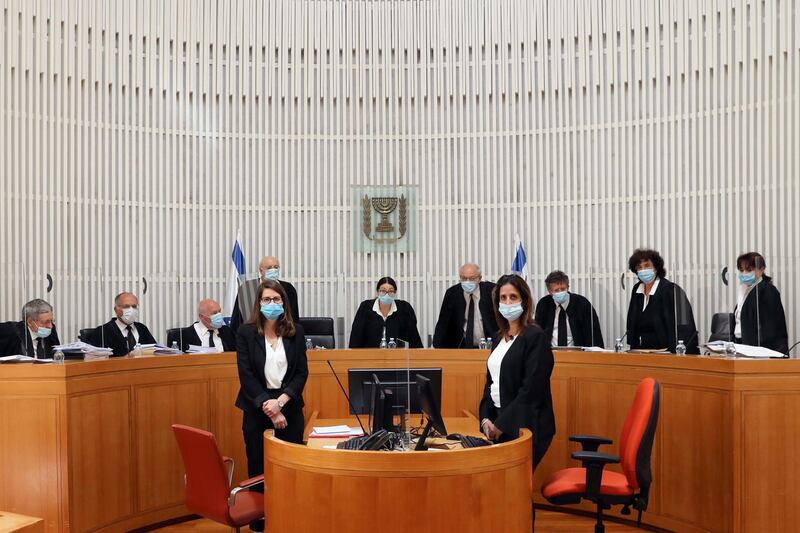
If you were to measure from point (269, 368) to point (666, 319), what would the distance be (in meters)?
3.01

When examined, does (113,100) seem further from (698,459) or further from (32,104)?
(698,459)

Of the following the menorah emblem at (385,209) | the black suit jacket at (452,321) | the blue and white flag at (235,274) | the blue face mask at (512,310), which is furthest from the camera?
the menorah emblem at (385,209)

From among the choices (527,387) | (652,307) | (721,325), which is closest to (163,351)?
(527,387)

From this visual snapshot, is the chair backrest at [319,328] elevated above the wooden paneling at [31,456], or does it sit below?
above

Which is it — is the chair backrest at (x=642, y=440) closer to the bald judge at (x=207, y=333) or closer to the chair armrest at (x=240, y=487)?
the chair armrest at (x=240, y=487)

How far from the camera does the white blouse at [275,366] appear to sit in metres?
5.16

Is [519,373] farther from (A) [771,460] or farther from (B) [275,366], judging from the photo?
(A) [771,460]

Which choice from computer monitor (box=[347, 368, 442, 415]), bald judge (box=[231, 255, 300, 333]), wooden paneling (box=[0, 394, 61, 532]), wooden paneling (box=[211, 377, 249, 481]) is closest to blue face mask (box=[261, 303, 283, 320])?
computer monitor (box=[347, 368, 442, 415])

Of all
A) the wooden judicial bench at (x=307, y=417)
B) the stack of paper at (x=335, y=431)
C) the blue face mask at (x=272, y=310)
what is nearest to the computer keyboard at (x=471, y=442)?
the wooden judicial bench at (x=307, y=417)

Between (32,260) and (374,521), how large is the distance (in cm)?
585

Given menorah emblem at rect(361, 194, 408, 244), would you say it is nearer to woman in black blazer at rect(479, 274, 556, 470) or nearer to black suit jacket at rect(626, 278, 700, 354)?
black suit jacket at rect(626, 278, 700, 354)

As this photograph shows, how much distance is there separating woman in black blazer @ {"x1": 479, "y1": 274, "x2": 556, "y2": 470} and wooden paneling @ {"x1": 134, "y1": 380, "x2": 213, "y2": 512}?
8.19 ft

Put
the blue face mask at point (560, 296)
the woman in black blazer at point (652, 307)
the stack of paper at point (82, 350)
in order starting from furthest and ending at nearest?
the blue face mask at point (560, 296) < the woman in black blazer at point (652, 307) < the stack of paper at point (82, 350)

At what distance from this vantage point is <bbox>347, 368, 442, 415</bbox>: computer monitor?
182 inches
